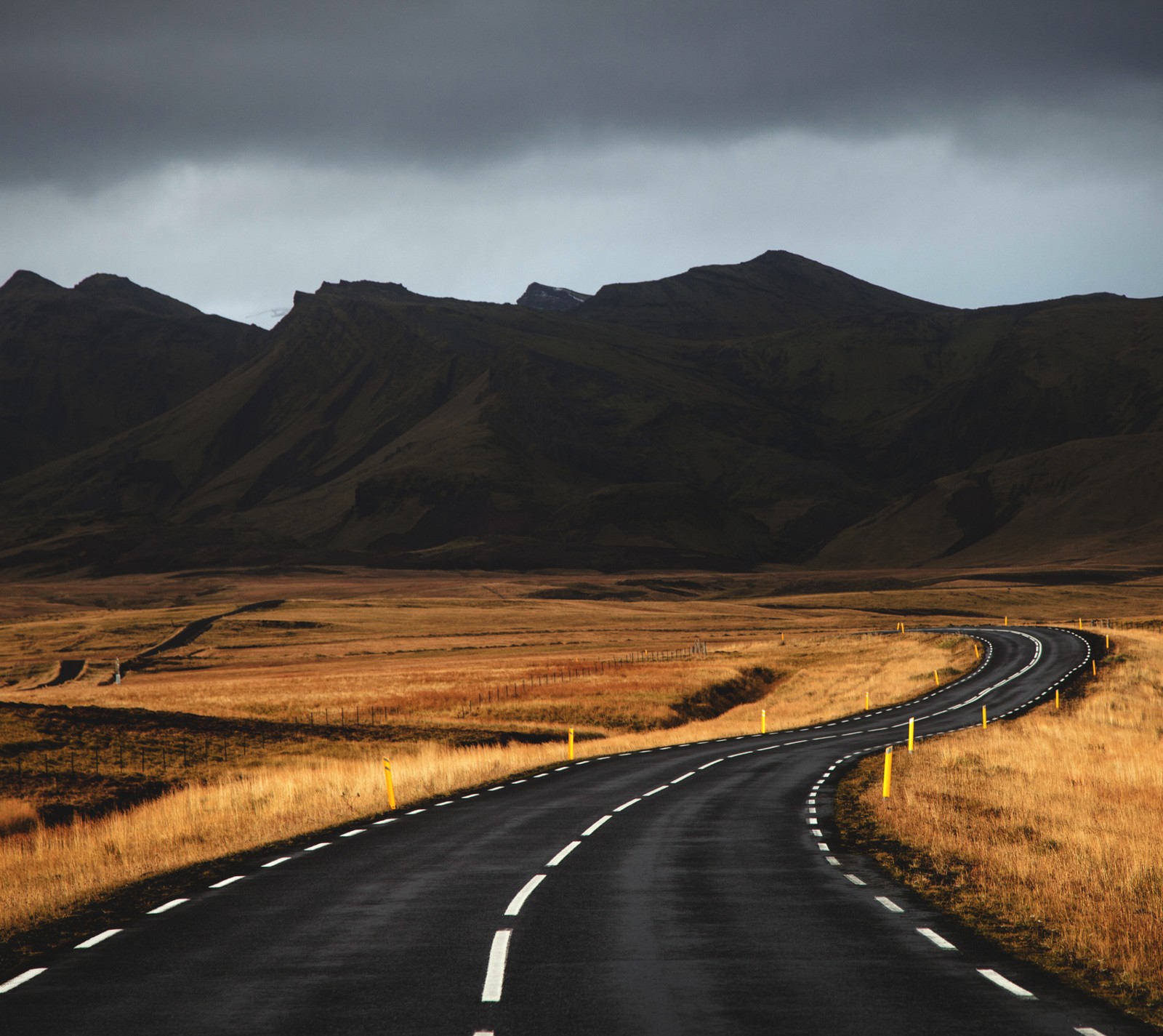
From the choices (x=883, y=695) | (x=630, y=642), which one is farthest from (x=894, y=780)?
(x=630, y=642)

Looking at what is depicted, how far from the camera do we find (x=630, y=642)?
111125 millimetres

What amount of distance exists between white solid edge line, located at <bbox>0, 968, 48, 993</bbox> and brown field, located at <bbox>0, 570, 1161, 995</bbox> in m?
0.97

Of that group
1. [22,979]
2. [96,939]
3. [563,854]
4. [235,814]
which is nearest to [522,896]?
[563,854]

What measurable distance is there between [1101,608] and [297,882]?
149062 mm

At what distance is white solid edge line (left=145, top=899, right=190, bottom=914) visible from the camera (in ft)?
47.2

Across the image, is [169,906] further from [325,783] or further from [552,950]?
[325,783]

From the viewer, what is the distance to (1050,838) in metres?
19.3

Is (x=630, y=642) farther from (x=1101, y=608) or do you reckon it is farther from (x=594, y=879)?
(x=594, y=879)

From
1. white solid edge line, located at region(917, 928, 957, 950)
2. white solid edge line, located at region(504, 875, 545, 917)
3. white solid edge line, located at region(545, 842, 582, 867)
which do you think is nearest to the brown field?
white solid edge line, located at region(504, 875, 545, 917)

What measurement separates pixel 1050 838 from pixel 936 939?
7892 millimetres

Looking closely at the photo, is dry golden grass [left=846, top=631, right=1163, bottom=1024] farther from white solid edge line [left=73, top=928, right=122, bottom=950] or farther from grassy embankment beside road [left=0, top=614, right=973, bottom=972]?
grassy embankment beside road [left=0, top=614, right=973, bottom=972]

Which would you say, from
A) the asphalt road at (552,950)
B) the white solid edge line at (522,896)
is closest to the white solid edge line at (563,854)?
the asphalt road at (552,950)

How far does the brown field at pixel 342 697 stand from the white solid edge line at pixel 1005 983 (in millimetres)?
9360

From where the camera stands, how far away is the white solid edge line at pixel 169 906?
566 inches
